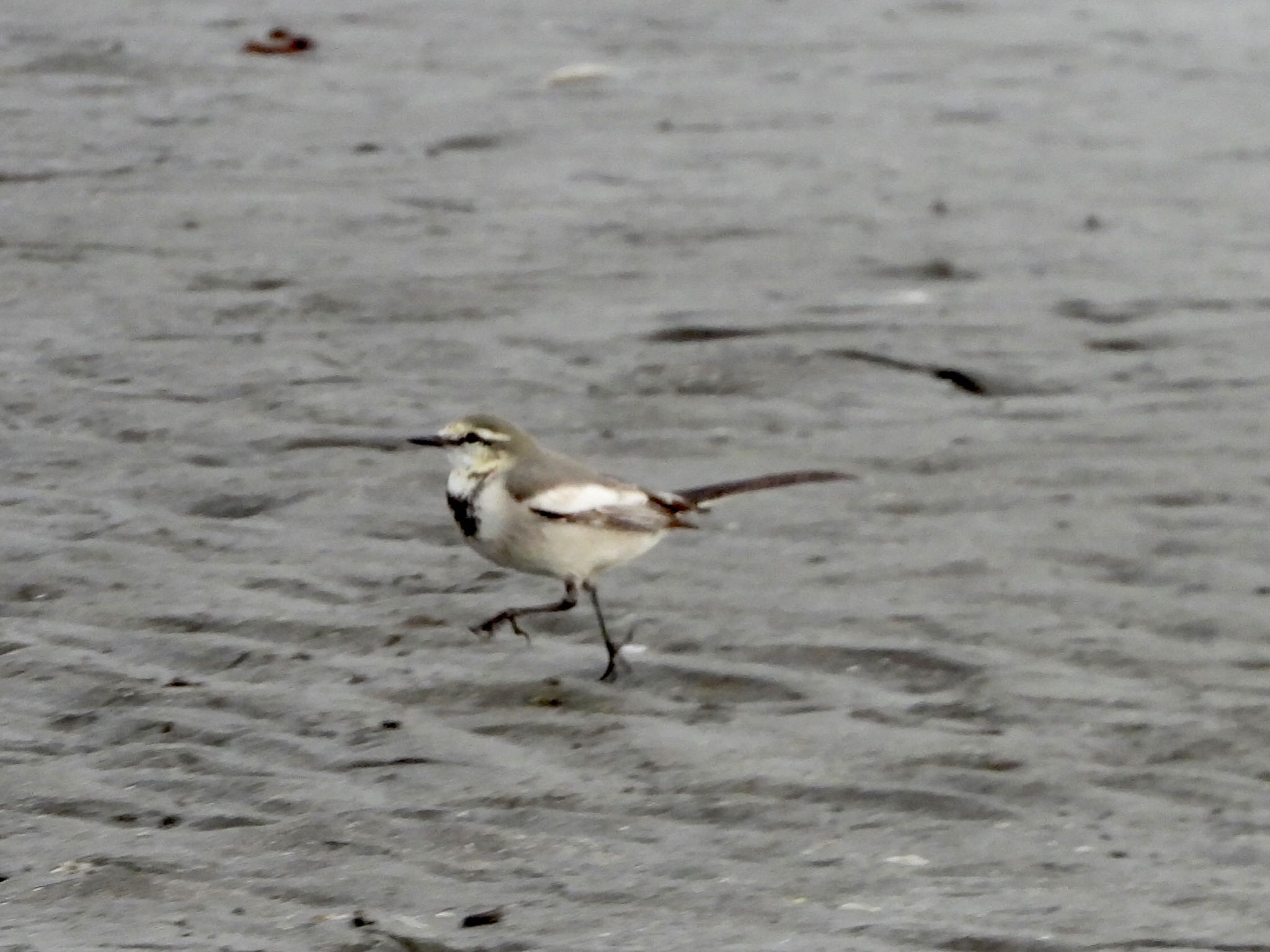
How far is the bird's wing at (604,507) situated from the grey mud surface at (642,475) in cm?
36

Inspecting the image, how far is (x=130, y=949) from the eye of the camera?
187 inches

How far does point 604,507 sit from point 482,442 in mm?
434

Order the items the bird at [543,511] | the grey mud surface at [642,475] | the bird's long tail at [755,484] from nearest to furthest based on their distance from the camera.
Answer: the grey mud surface at [642,475]
the bird at [543,511]
the bird's long tail at [755,484]

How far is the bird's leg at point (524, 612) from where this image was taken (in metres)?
6.62

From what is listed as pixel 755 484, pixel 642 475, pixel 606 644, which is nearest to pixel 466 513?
pixel 606 644

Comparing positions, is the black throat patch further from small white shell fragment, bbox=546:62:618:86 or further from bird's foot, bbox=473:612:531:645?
small white shell fragment, bbox=546:62:618:86

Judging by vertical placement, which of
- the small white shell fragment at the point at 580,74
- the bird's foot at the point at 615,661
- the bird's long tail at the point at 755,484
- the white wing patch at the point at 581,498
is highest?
the small white shell fragment at the point at 580,74

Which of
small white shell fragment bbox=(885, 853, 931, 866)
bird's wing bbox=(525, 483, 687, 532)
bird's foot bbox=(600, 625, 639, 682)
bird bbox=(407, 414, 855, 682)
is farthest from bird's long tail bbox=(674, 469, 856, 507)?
small white shell fragment bbox=(885, 853, 931, 866)

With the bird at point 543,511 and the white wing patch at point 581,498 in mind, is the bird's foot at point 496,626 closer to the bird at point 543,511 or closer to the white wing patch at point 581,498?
the bird at point 543,511

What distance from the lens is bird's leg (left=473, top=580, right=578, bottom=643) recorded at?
662 centimetres

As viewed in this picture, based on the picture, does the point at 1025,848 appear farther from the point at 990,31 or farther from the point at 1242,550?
the point at 990,31

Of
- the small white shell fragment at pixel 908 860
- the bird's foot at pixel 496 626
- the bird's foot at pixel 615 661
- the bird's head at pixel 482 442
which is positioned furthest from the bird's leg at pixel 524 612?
the small white shell fragment at pixel 908 860

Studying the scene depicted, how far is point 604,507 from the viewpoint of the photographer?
6.64 m

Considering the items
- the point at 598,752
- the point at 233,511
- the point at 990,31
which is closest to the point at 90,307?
the point at 233,511
